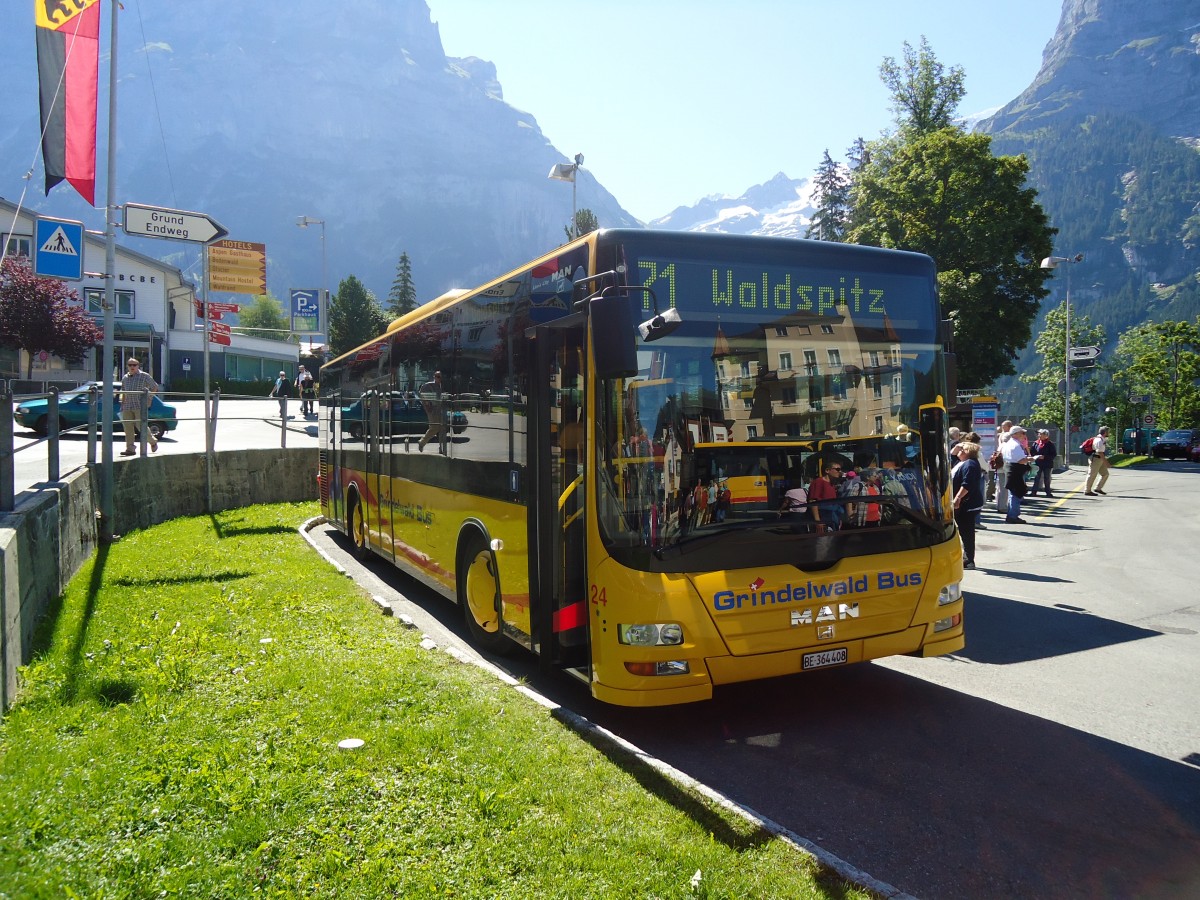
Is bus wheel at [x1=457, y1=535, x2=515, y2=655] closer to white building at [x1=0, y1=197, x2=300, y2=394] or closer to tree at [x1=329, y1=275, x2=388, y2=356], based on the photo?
white building at [x1=0, y1=197, x2=300, y2=394]

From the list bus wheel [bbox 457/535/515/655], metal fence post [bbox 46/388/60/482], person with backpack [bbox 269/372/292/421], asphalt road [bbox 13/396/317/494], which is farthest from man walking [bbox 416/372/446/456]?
person with backpack [bbox 269/372/292/421]

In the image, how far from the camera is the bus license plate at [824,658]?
18.4ft

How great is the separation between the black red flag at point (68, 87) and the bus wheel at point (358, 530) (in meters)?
5.10

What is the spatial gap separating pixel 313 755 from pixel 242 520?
1175 cm

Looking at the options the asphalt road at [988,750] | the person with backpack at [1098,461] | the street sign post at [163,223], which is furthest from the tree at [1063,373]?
the street sign post at [163,223]

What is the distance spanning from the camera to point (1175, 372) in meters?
56.0

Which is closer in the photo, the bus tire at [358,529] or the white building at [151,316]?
the bus tire at [358,529]

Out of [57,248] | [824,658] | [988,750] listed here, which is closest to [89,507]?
[57,248]

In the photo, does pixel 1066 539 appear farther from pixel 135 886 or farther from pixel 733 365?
pixel 135 886

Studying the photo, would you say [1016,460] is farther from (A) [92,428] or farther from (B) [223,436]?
(B) [223,436]

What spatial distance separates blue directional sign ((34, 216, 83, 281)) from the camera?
34.6ft

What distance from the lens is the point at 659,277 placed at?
5539 mm

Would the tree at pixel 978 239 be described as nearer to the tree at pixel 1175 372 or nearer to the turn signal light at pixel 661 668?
the turn signal light at pixel 661 668

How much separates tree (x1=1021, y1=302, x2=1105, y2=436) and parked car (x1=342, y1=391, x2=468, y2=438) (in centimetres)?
5767
